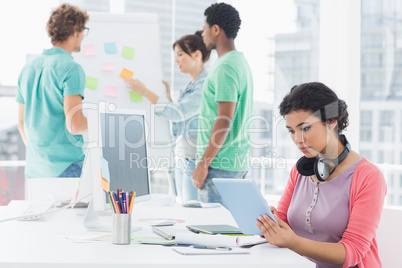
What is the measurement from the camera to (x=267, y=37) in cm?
370

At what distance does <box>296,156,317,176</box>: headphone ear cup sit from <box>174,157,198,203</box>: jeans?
47.6 inches

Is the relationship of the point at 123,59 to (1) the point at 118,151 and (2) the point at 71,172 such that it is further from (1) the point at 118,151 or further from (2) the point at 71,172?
(1) the point at 118,151

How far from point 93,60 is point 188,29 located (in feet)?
3.04

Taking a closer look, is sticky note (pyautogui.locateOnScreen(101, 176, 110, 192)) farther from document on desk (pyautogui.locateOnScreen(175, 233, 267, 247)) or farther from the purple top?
the purple top

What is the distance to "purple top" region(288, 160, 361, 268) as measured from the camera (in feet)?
4.95

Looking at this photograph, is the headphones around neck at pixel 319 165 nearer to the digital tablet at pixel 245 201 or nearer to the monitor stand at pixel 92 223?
the digital tablet at pixel 245 201

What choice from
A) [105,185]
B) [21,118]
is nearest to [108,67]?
[21,118]

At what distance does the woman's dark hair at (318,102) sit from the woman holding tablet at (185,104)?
133 cm

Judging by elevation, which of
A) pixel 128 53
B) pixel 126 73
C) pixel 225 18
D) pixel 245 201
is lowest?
pixel 245 201

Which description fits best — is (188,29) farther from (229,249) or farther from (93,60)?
(229,249)

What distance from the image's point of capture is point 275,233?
1.33 meters

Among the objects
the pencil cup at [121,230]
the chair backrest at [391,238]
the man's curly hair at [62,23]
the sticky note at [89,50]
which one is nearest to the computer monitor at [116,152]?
the pencil cup at [121,230]

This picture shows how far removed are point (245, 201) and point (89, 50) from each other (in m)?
2.28

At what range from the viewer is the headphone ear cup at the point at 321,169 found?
1.53 m
